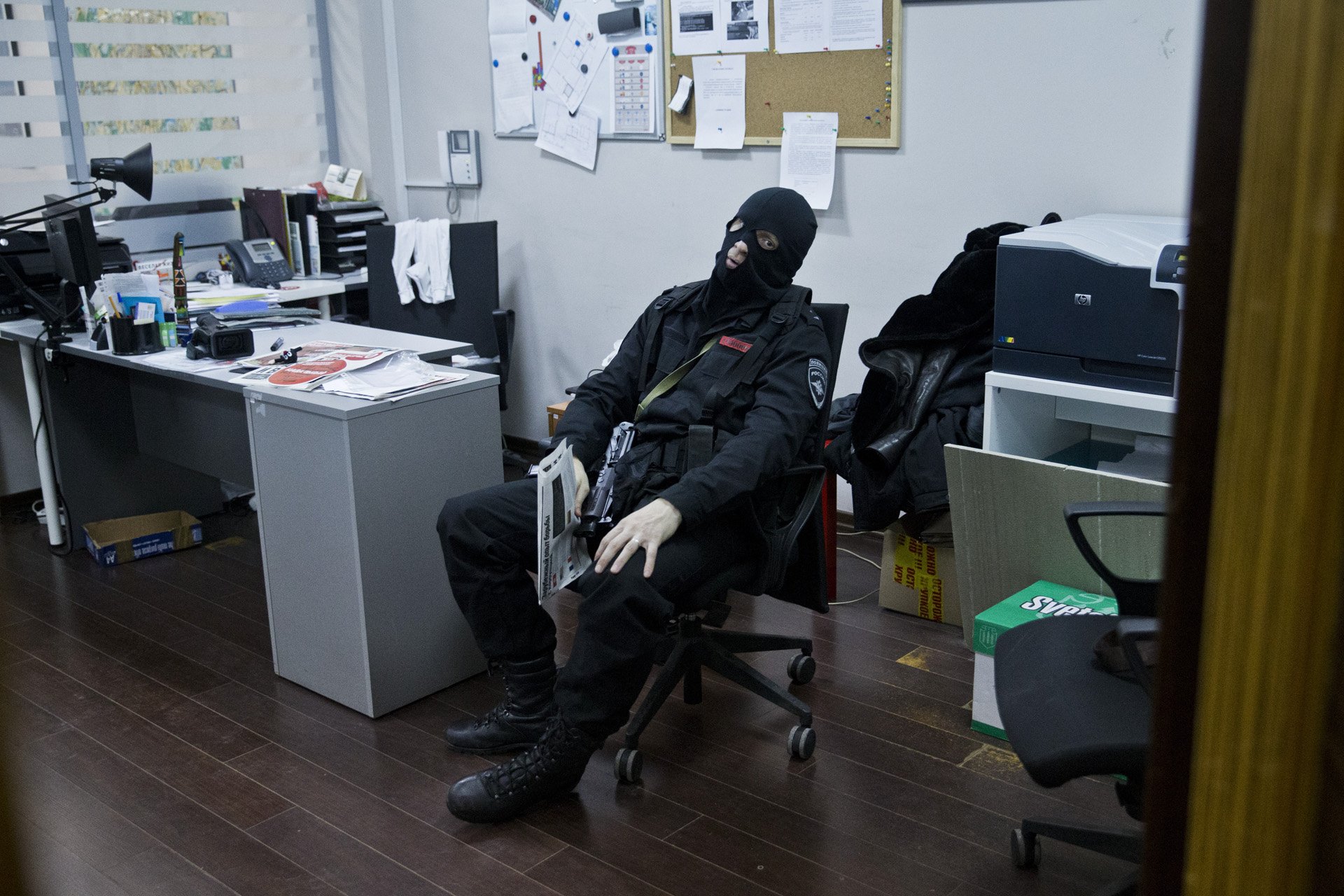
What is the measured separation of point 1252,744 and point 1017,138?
3.04 m

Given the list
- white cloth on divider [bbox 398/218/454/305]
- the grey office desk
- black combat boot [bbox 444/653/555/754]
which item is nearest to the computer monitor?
the grey office desk

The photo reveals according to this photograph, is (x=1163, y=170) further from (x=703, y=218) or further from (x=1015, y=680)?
(x=1015, y=680)

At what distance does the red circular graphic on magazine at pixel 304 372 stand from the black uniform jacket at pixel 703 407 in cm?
61

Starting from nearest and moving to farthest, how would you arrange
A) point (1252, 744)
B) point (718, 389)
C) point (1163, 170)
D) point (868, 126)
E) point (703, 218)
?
point (1252, 744) → point (718, 389) → point (1163, 170) → point (868, 126) → point (703, 218)

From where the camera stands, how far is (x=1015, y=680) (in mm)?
1738

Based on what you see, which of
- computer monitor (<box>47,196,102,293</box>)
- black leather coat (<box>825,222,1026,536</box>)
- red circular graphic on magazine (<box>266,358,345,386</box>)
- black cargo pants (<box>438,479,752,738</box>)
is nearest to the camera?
black cargo pants (<box>438,479,752,738</box>)

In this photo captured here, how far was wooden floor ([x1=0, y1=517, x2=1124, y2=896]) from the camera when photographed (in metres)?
2.08

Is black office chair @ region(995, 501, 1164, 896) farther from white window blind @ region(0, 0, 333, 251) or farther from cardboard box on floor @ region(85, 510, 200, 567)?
white window blind @ region(0, 0, 333, 251)

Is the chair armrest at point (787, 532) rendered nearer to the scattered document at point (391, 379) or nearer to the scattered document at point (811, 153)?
the scattered document at point (391, 379)

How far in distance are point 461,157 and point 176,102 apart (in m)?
1.13

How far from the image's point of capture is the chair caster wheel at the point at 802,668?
2799mm

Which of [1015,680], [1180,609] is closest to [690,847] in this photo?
[1015,680]

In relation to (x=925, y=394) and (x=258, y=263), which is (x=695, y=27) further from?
(x=258, y=263)

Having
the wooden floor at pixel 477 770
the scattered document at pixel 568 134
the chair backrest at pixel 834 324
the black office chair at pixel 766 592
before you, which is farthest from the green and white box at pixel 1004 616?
the scattered document at pixel 568 134
